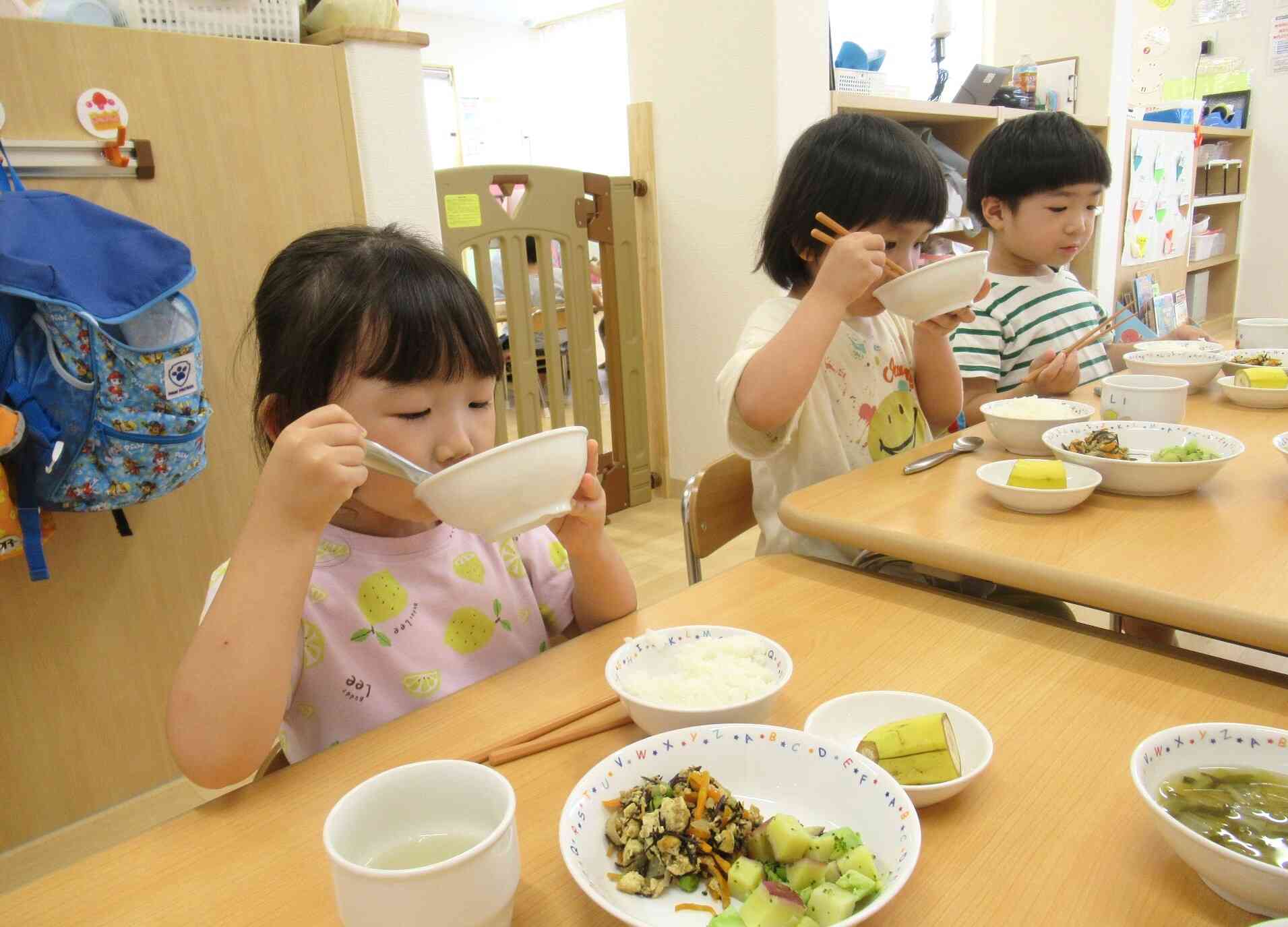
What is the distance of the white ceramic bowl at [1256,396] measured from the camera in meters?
1.48

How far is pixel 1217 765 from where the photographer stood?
554mm

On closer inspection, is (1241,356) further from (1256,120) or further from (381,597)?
(1256,120)

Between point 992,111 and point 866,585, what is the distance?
10.6 feet

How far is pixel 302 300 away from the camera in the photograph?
88 cm

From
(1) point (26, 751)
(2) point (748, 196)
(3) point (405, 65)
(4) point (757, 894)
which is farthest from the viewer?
(2) point (748, 196)

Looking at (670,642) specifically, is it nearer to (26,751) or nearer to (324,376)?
(324,376)

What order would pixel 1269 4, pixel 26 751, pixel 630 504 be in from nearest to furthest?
pixel 26 751 < pixel 630 504 < pixel 1269 4

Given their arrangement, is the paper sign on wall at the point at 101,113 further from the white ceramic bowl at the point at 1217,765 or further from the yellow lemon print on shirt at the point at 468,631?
the white ceramic bowl at the point at 1217,765

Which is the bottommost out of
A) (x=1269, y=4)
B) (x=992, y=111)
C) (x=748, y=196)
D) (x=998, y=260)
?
(x=998, y=260)

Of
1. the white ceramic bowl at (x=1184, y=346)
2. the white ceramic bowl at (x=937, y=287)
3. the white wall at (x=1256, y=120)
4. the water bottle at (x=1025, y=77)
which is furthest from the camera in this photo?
the white wall at (x=1256, y=120)

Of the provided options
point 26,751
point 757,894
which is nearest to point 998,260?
point 757,894

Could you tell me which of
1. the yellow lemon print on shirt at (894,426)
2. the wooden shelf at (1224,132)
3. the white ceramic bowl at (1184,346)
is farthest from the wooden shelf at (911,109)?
the wooden shelf at (1224,132)

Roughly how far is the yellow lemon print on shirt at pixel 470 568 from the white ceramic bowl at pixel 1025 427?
82 cm

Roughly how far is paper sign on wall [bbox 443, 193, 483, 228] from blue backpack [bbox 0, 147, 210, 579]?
1434 mm
